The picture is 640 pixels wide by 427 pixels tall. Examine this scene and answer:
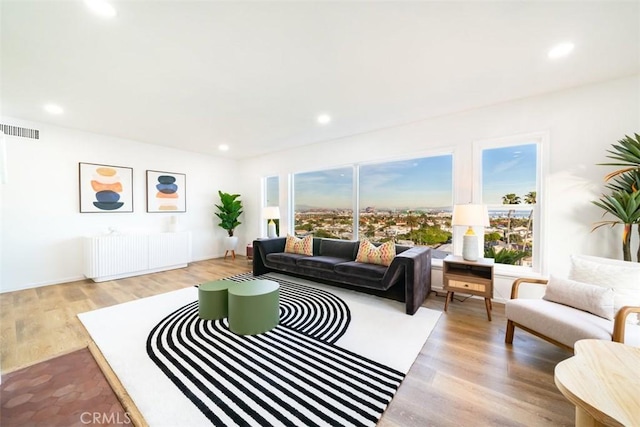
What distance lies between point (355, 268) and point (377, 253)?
49 centimetres

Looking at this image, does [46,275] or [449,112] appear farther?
[46,275]

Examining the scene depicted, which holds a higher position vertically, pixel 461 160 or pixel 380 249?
pixel 461 160

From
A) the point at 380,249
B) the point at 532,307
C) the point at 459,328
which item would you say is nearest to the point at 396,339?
the point at 459,328

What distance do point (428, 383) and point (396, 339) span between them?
58 centimetres

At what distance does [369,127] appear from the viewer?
407 cm

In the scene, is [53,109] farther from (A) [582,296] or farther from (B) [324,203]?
(A) [582,296]

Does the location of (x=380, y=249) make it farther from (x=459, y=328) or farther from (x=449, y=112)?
(x=449, y=112)

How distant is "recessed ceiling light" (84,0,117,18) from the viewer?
5.27 ft

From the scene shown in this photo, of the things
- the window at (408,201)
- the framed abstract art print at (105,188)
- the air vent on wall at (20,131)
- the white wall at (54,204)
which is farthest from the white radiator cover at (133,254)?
the window at (408,201)

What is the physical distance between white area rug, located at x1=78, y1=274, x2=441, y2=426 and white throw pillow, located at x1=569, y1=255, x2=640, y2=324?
4.67ft

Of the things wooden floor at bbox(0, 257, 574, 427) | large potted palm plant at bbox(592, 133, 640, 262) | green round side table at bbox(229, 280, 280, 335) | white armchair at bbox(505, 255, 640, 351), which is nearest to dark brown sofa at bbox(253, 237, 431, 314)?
wooden floor at bbox(0, 257, 574, 427)

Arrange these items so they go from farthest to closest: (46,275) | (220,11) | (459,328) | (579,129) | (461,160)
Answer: (46,275) → (461,160) → (579,129) → (459,328) → (220,11)

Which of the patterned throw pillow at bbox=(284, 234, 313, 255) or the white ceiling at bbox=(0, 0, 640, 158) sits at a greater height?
the white ceiling at bbox=(0, 0, 640, 158)

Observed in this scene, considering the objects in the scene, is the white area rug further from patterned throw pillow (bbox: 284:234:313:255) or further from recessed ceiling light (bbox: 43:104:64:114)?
recessed ceiling light (bbox: 43:104:64:114)
